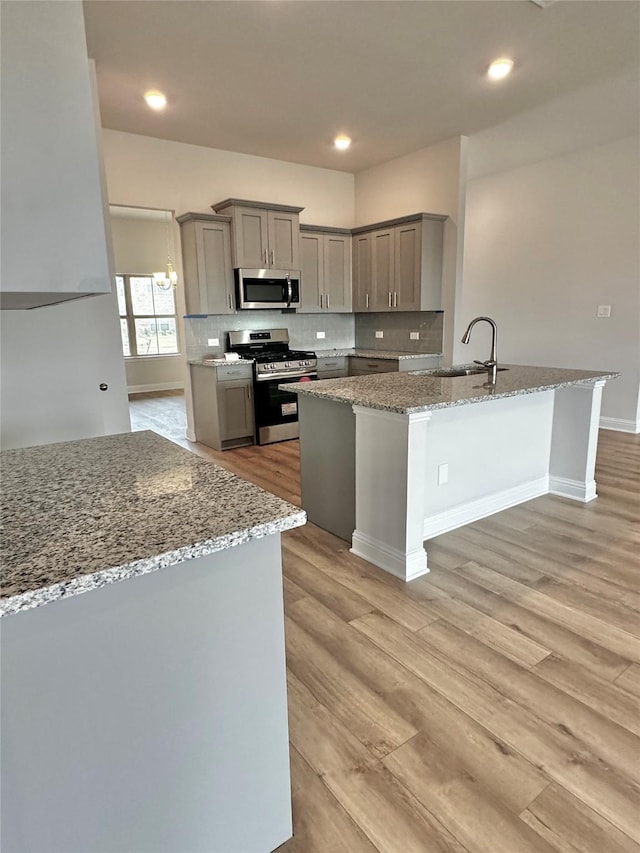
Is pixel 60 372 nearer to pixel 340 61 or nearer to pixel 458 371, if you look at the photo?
pixel 458 371

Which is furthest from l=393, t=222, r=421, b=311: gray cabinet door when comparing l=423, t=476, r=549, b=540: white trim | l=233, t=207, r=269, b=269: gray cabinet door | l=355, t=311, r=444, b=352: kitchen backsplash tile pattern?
l=423, t=476, r=549, b=540: white trim

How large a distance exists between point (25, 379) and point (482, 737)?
287 centimetres

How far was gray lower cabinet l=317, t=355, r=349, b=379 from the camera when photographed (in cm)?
565

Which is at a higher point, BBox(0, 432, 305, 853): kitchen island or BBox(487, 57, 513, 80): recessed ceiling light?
BBox(487, 57, 513, 80): recessed ceiling light

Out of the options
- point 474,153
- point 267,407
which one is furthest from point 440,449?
point 474,153

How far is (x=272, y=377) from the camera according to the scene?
520cm

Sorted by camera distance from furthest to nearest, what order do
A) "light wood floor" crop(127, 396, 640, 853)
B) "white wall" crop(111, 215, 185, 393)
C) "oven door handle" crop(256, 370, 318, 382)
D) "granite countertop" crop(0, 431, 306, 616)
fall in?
"white wall" crop(111, 215, 185, 393), "oven door handle" crop(256, 370, 318, 382), "light wood floor" crop(127, 396, 640, 853), "granite countertop" crop(0, 431, 306, 616)

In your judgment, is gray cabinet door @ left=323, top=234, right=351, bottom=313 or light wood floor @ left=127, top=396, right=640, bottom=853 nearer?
light wood floor @ left=127, top=396, right=640, bottom=853

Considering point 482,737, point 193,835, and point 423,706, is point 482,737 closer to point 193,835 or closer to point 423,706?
point 423,706

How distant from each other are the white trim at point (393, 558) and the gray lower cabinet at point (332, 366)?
123 inches

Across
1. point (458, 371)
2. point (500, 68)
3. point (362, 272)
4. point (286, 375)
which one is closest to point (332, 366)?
point (286, 375)

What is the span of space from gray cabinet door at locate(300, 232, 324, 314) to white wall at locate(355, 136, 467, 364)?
0.97m

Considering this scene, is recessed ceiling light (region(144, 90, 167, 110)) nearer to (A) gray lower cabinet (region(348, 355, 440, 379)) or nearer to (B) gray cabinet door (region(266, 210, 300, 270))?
(B) gray cabinet door (region(266, 210, 300, 270))

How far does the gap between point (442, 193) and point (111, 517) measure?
5300 mm
